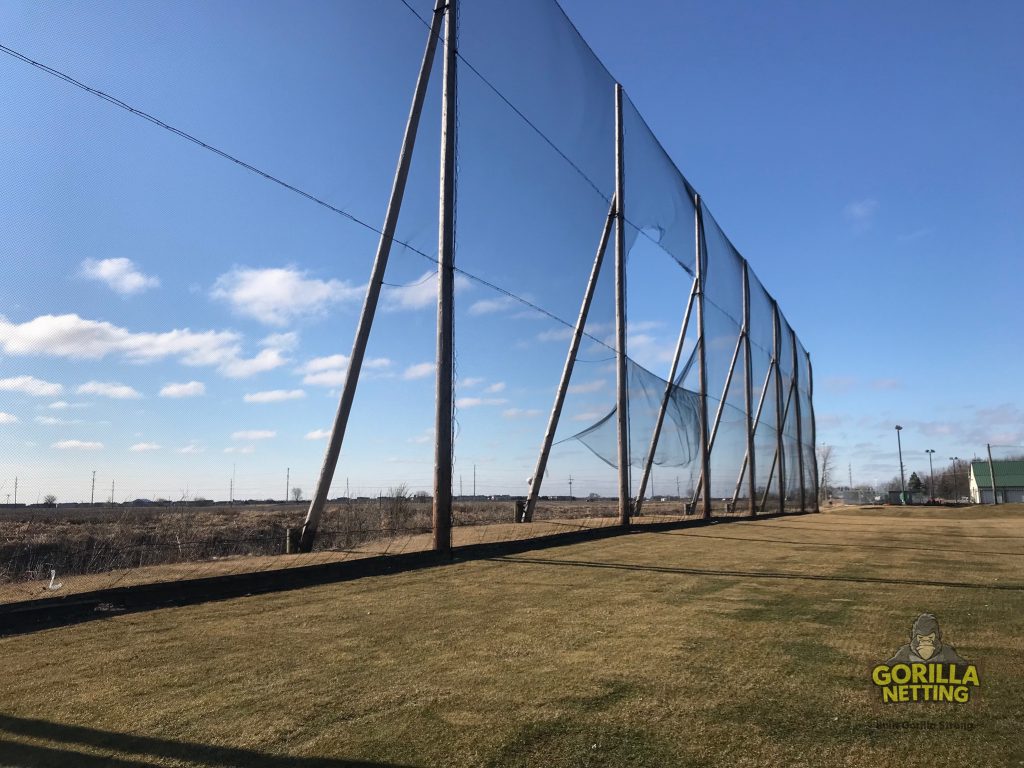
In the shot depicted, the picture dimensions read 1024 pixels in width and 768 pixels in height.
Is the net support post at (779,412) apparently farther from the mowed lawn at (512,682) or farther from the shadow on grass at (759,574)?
the mowed lawn at (512,682)

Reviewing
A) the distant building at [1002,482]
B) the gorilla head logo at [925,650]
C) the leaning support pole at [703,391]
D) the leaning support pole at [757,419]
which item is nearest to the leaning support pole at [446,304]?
the gorilla head logo at [925,650]

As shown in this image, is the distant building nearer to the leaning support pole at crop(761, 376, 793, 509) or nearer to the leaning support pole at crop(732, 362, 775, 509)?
the leaning support pole at crop(761, 376, 793, 509)

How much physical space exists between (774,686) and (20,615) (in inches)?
189

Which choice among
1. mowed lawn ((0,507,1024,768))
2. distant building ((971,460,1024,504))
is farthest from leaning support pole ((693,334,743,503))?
distant building ((971,460,1024,504))

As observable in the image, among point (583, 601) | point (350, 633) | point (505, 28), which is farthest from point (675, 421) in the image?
point (350, 633)

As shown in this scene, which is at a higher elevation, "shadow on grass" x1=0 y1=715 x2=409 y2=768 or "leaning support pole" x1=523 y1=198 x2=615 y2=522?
"leaning support pole" x1=523 y1=198 x2=615 y2=522

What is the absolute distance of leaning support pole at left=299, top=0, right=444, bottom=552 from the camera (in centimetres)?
924

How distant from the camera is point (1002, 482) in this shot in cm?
8088

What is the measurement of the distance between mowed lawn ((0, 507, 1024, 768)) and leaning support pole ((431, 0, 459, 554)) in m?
2.64

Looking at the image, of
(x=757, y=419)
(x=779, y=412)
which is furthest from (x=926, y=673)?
(x=779, y=412)

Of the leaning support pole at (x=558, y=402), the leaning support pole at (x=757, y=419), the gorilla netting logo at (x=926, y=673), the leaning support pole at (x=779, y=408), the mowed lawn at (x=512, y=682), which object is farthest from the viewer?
the leaning support pole at (x=779, y=408)

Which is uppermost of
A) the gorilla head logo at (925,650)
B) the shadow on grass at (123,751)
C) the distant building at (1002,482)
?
the distant building at (1002,482)

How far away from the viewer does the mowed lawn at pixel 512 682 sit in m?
2.73

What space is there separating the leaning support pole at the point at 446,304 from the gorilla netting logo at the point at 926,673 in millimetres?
5926
